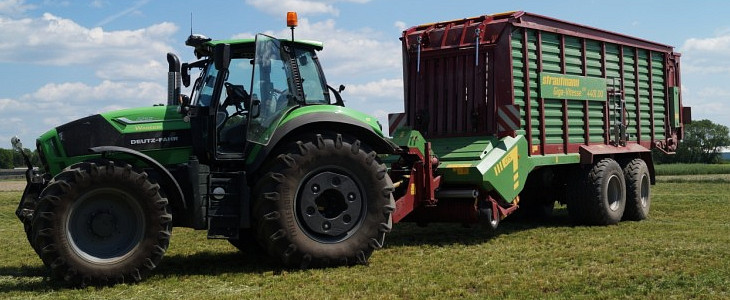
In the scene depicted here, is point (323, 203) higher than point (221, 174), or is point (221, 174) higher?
point (221, 174)

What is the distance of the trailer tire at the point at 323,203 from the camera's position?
23.0 feet

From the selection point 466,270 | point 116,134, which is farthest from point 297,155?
point 466,270

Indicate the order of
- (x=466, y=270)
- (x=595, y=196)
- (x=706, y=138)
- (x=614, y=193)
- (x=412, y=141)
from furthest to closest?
(x=706, y=138) → (x=614, y=193) → (x=595, y=196) → (x=412, y=141) → (x=466, y=270)

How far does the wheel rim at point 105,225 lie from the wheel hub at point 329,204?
5.09 ft

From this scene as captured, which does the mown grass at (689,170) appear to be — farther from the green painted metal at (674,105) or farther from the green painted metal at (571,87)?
the green painted metal at (571,87)

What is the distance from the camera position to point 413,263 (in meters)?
7.53

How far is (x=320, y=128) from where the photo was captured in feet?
24.7

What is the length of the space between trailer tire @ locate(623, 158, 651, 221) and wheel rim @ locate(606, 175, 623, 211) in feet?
1.34

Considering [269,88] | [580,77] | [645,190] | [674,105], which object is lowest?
[645,190]

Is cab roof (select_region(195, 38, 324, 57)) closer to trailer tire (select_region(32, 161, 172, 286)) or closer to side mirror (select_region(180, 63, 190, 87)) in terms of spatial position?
side mirror (select_region(180, 63, 190, 87))

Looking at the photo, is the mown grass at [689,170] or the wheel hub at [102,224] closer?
the wheel hub at [102,224]

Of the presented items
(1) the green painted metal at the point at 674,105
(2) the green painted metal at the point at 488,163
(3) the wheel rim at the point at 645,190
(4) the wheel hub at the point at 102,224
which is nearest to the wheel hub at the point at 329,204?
(4) the wheel hub at the point at 102,224

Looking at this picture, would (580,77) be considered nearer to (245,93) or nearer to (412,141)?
(412,141)

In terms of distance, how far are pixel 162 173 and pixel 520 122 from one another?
16.6ft
